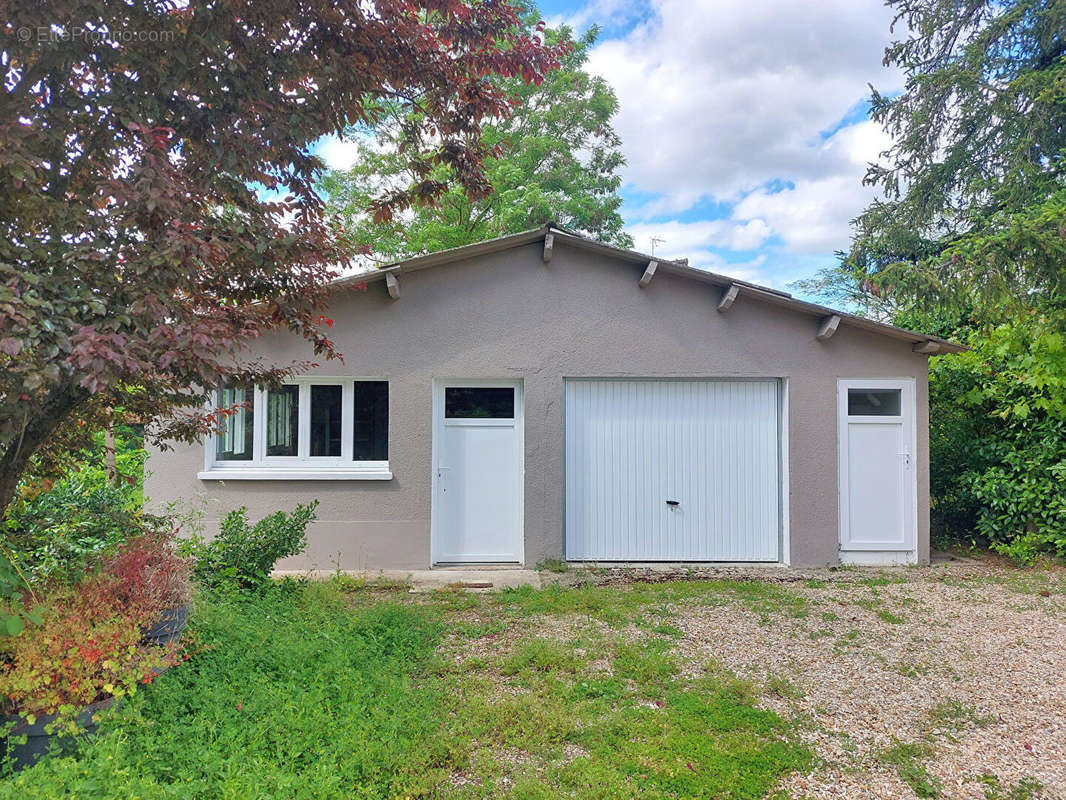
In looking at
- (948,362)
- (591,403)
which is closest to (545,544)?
(591,403)

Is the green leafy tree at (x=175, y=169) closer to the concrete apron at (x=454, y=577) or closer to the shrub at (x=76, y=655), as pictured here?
the shrub at (x=76, y=655)

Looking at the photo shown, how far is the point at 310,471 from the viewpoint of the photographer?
7078 millimetres

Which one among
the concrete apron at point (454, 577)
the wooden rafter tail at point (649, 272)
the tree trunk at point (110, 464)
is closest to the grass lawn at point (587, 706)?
Result: the concrete apron at point (454, 577)

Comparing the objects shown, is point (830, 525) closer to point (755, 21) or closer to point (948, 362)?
point (948, 362)

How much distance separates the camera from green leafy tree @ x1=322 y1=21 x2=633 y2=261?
670 inches


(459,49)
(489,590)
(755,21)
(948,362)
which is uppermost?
(755,21)

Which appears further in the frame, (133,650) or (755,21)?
(755,21)

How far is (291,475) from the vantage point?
699 cm

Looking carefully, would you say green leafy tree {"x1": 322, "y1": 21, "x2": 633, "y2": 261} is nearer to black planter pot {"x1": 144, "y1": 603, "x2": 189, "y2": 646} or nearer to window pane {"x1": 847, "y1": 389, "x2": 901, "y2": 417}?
window pane {"x1": 847, "y1": 389, "x2": 901, "y2": 417}

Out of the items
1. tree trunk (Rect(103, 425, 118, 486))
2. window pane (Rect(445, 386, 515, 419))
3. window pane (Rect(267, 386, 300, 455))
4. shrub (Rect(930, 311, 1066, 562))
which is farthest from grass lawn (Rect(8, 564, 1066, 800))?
tree trunk (Rect(103, 425, 118, 486))

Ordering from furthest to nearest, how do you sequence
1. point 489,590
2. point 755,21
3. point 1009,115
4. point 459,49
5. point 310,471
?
point 1009,115
point 755,21
point 310,471
point 489,590
point 459,49

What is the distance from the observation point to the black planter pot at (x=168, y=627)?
3.43 m

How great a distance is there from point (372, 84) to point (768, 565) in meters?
6.50

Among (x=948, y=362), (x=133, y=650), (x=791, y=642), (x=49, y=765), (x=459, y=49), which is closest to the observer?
(x=49, y=765)
